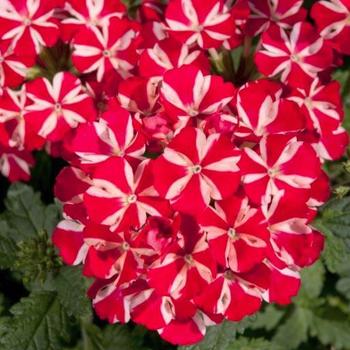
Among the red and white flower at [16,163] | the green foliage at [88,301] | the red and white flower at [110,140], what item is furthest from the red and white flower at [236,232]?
the red and white flower at [16,163]

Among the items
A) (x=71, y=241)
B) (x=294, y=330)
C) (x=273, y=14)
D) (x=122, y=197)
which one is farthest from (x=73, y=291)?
(x=273, y=14)

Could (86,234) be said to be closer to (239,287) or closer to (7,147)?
(239,287)

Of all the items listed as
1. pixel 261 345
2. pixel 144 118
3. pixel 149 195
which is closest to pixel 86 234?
pixel 149 195

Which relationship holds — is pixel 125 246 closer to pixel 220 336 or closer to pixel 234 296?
pixel 234 296

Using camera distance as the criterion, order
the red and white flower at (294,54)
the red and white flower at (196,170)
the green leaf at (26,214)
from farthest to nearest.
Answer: the green leaf at (26,214), the red and white flower at (294,54), the red and white flower at (196,170)

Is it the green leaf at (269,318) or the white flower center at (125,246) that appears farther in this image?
the green leaf at (269,318)

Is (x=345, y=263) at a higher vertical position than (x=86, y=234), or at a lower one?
lower

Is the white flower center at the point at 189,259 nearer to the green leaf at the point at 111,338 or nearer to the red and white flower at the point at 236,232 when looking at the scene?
the red and white flower at the point at 236,232
